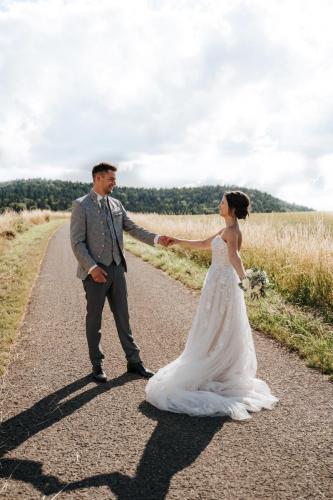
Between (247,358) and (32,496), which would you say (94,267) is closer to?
(247,358)

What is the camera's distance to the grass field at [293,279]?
19.5ft

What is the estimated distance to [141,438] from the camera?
11.6ft

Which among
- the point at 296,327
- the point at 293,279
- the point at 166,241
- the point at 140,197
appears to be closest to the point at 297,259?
the point at 293,279

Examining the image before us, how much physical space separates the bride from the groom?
0.72 m

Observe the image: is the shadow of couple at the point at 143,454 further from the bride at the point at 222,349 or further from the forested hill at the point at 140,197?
the forested hill at the point at 140,197

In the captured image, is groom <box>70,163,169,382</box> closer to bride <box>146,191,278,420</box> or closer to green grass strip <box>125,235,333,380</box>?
bride <box>146,191,278,420</box>

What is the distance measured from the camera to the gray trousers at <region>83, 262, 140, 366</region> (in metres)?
4.97

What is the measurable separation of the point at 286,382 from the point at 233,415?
105 cm

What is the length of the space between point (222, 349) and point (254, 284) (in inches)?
30.2

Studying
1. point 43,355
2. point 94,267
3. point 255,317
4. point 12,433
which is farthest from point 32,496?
point 255,317

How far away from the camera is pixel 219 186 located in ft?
384

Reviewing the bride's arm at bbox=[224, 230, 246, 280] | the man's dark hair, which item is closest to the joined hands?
the man's dark hair

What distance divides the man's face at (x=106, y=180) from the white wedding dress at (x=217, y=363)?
1398 millimetres

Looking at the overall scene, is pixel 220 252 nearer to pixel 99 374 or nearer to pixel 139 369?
pixel 139 369
